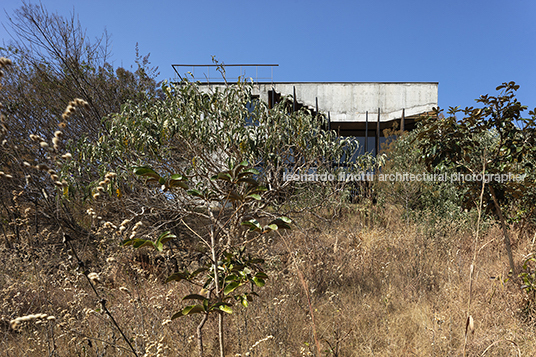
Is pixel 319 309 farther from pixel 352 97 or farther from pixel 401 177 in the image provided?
pixel 352 97

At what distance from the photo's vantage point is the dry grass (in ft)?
7.86

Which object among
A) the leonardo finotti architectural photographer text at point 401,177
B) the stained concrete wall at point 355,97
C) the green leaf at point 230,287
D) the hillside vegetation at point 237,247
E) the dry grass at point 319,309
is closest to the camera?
the green leaf at point 230,287

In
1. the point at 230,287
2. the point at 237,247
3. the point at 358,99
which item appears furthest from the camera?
the point at 358,99

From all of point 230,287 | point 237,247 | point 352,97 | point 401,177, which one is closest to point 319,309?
point 237,247

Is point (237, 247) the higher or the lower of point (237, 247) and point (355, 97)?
the lower

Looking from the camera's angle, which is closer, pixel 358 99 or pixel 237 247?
pixel 237 247

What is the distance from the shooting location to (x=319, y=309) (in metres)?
3.16

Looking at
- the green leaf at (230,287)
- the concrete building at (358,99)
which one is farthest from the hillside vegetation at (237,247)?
the concrete building at (358,99)

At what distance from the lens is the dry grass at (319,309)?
239 cm

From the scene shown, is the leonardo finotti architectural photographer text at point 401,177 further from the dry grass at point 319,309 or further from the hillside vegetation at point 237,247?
the dry grass at point 319,309

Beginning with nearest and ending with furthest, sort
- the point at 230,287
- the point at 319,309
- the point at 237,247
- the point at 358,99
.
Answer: the point at 230,287
the point at 237,247
the point at 319,309
the point at 358,99

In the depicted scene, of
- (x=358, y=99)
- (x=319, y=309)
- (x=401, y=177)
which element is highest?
(x=358, y=99)

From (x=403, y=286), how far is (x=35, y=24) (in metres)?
7.45

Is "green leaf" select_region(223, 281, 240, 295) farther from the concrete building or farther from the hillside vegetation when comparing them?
the concrete building
